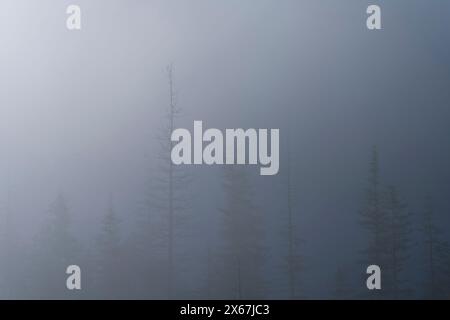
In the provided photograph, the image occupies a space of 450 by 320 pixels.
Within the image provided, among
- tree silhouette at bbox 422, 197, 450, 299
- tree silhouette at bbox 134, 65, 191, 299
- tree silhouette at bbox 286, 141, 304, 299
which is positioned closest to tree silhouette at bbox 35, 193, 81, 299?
tree silhouette at bbox 134, 65, 191, 299

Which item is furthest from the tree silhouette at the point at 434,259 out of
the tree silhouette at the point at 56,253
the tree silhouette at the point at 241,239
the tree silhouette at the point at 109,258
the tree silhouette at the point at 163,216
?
the tree silhouette at the point at 56,253

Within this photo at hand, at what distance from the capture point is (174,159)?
8.97 feet

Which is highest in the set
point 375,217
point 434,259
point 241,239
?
point 375,217

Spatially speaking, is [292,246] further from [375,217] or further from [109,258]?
[109,258]

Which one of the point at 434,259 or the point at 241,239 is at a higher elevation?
the point at 241,239

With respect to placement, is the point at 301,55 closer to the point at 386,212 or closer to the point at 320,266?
the point at 386,212

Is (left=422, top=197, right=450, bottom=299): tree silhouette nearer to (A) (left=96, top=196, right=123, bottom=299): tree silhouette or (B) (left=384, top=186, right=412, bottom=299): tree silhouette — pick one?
(B) (left=384, top=186, right=412, bottom=299): tree silhouette

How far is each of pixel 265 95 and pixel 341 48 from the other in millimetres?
457

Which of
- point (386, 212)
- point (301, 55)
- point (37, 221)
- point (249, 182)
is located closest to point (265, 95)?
point (301, 55)

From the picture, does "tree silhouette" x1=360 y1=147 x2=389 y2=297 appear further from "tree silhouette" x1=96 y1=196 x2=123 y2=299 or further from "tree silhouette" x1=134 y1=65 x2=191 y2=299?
"tree silhouette" x1=96 y1=196 x2=123 y2=299

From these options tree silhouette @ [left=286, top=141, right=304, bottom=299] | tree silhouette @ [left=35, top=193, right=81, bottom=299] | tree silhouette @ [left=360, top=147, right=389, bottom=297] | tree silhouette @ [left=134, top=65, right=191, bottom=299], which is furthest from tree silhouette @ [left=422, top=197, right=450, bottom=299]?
tree silhouette @ [left=35, top=193, right=81, bottom=299]

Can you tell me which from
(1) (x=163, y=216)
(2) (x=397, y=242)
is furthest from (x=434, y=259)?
(1) (x=163, y=216)

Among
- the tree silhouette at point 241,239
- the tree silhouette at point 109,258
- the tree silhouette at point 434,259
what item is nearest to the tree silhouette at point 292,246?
Answer: the tree silhouette at point 241,239

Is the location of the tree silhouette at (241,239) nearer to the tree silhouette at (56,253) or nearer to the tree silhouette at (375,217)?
the tree silhouette at (375,217)
